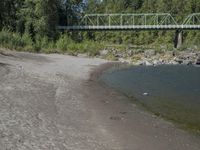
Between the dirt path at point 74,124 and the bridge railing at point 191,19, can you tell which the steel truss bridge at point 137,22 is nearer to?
the bridge railing at point 191,19

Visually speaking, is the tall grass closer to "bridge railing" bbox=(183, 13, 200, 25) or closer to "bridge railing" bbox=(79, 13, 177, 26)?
"bridge railing" bbox=(79, 13, 177, 26)

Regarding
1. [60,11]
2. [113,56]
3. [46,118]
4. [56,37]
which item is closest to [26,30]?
[56,37]

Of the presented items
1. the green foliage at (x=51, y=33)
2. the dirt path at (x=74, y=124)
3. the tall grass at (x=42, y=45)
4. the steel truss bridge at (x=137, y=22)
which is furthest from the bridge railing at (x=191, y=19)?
the dirt path at (x=74, y=124)

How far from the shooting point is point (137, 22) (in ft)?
569

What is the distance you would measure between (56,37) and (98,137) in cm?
8507

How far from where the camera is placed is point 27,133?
18859 mm

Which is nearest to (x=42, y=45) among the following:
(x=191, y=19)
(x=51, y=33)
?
(x=51, y=33)

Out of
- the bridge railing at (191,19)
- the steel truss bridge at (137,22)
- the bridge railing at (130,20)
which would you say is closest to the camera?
the steel truss bridge at (137,22)

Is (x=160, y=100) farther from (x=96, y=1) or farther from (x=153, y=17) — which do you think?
(x=96, y=1)

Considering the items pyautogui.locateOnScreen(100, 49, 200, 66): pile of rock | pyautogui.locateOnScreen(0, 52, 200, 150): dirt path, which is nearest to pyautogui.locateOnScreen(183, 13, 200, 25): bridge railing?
pyautogui.locateOnScreen(100, 49, 200, 66): pile of rock

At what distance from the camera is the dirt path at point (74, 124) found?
18531mm

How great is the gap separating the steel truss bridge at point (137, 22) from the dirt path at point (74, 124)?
10050 cm

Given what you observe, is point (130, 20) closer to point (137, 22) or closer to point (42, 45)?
point (137, 22)

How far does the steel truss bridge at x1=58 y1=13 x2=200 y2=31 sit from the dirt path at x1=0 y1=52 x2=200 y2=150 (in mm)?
100505
